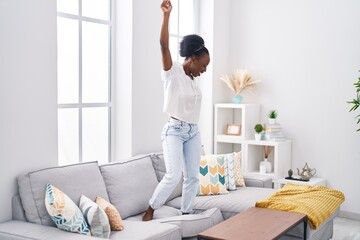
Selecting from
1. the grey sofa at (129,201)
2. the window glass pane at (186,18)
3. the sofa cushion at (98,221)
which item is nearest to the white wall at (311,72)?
the window glass pane at (186,18)

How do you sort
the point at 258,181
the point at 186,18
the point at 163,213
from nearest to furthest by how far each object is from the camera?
the point at 163,213 < the point at 258,181 < the point at 186,18

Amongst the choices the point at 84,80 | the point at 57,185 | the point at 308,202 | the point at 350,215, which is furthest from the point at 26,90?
the point at 350,215

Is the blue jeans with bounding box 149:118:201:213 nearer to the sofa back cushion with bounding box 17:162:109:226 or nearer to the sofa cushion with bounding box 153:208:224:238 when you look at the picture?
the sofa cushion with bounding box 153:208:224:238

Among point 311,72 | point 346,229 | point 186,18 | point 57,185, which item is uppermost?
point 186,18

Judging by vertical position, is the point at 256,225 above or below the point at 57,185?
below

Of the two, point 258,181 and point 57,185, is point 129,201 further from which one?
point 258,181

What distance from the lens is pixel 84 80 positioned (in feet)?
12.7

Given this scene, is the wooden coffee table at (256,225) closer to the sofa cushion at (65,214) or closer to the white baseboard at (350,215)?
the sofa cushion at (65,214)

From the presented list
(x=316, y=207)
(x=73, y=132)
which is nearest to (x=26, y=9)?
(x=73, y=132)

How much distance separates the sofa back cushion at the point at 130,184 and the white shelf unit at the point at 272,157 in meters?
1.43

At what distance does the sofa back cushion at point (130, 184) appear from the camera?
3.47 m

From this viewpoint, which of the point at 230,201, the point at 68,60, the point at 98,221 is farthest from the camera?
the point at 230,201

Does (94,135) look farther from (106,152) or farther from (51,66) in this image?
(51,66)

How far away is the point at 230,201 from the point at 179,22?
1.98 meters
